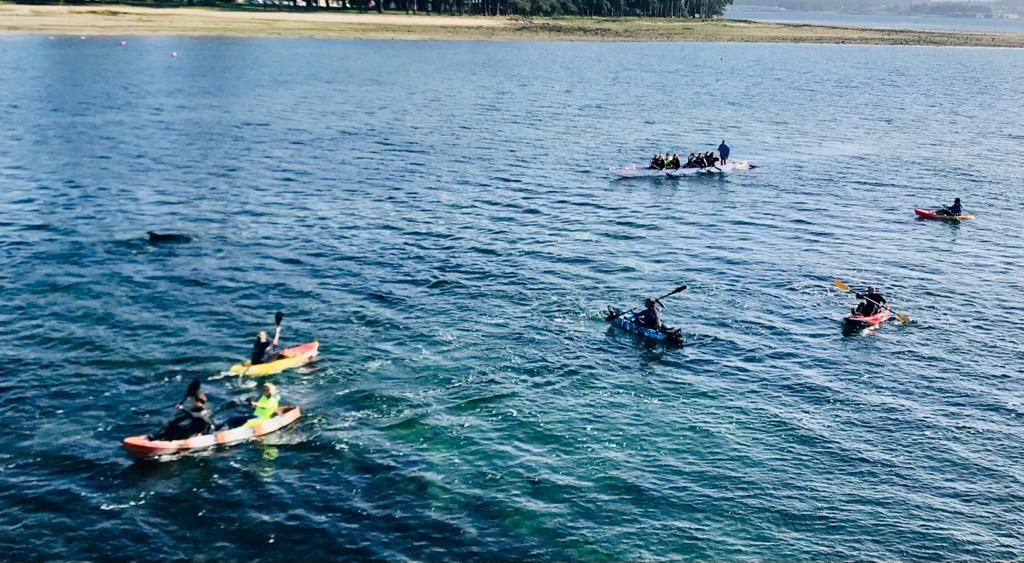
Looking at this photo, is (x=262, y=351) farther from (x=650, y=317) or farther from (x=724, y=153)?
(x=724, y=153)

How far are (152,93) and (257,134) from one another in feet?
102

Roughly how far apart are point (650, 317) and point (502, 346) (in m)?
7.57

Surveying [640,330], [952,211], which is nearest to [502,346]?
[640,330]

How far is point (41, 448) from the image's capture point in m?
34.3

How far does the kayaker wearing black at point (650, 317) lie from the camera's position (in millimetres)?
46250

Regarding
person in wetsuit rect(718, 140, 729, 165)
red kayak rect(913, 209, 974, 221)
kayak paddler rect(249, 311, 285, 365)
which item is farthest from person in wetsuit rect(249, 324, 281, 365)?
person in wetsuit rect(718, 140, 729, 165)

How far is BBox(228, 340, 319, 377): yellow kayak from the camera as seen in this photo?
134 ft

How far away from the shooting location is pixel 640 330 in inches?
1829

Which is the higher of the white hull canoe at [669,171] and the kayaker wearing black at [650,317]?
the white hull canoe at [669,171]

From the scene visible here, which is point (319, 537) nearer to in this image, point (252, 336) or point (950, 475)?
point (252, 336)

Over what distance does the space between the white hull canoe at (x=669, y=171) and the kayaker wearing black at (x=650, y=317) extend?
39100 mm

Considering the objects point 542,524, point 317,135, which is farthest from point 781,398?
point 317,135

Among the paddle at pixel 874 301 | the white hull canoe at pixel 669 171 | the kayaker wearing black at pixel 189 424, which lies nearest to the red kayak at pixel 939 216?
the white hull canoe at pixel 669 171

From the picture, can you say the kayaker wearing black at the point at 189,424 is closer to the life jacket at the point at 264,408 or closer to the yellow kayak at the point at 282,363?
the life jacket at the point at 264,408
